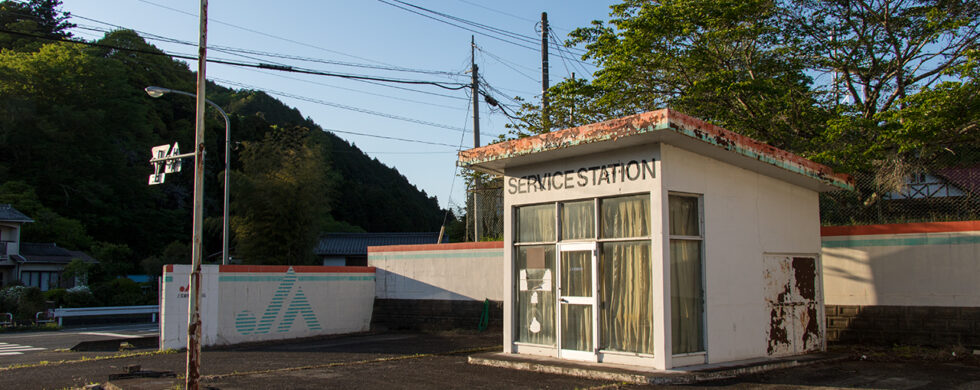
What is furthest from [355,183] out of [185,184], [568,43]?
[568,43]

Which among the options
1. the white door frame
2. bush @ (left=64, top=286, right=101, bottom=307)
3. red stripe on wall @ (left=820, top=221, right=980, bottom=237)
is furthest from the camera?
bush @ (left=64, top=286, right=101, bottom=307)

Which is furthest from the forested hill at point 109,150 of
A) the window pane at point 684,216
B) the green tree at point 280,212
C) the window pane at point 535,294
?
the window pane at point 684,216

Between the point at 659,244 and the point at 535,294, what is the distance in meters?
2.51

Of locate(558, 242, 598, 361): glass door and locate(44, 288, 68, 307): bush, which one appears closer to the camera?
locate(558, 242, 598, 361): glass door

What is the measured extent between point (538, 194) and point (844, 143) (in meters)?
6.32

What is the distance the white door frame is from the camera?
388 inches

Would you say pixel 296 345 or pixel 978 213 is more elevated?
pixel 978 213

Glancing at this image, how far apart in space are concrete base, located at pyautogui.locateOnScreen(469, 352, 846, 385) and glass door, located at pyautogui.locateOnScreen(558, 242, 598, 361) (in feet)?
0.90

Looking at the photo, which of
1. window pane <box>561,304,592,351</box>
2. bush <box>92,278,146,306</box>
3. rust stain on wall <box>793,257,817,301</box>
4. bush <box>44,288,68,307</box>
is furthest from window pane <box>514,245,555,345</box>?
bush <box>92,278,146,306</box>

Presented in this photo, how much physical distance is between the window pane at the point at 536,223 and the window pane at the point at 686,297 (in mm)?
2110

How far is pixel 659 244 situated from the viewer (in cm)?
915

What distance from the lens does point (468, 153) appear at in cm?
1155

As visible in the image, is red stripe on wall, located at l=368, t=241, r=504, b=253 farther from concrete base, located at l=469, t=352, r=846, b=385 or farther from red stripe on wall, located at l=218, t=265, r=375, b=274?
concrete base, located at l=469, t=352, r=846, b=385

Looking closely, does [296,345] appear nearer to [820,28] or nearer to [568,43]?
[568,43]
